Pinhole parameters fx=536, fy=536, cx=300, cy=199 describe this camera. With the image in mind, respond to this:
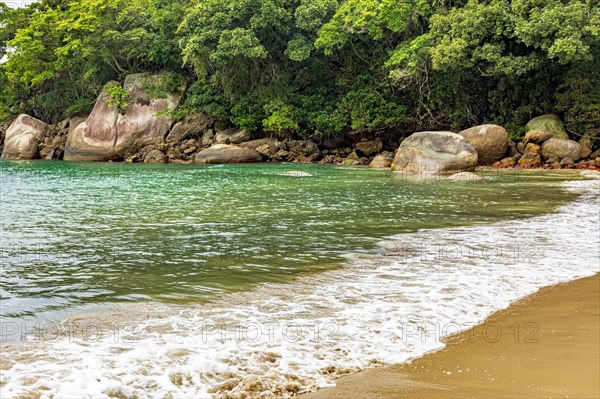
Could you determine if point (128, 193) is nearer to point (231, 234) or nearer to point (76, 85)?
→ point (231, 234)

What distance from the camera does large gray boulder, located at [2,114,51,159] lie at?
32.8 meters

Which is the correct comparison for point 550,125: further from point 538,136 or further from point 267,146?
point 267,146

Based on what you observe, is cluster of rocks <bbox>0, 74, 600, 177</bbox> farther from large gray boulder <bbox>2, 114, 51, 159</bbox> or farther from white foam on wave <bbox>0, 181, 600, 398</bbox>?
white foam on wave <bbox>0, 181, 600, 398</bbox>

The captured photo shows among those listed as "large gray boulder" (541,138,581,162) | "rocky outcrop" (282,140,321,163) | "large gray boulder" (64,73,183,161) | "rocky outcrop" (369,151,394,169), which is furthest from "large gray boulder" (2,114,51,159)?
"large gray boulder" (541,138,581,162)

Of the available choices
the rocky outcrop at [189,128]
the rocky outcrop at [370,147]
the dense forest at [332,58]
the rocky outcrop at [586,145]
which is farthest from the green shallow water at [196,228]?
the rocky outcrop at [189,128]

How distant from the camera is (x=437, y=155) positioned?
1902 cm

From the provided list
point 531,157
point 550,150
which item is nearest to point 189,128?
point 531,157

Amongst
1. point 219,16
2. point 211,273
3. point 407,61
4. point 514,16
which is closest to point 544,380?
point 211,273

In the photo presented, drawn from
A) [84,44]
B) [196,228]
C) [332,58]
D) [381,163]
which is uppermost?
[84,44]

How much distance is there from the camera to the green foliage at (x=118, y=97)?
30.9 metres

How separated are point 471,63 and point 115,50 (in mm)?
21423

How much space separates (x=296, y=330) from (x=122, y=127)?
29.5 metres

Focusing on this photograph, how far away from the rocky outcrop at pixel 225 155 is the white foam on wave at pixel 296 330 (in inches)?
859

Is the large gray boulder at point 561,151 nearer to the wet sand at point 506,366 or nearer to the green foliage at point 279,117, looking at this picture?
the green foliage at point 279,117
